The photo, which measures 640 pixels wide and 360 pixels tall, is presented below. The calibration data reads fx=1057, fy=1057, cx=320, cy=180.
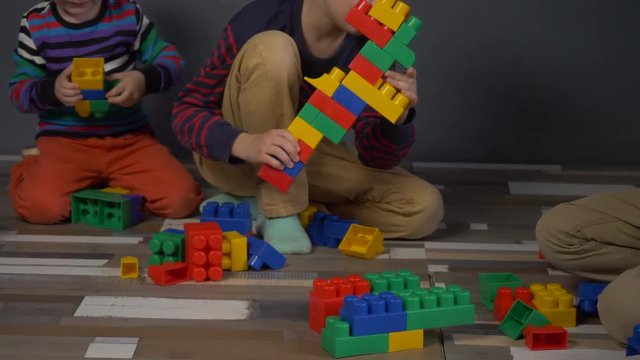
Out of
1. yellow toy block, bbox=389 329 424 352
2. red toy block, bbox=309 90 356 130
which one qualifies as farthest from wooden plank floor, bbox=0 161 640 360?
red toy block, bbox=309 90 356 130

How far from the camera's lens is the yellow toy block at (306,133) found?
153 centimetres

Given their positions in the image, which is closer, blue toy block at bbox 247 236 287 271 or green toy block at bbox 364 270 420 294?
green toy block at bbox 364 270 420 294

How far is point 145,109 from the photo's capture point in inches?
91.4

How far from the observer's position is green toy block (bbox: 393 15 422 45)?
1498 mm

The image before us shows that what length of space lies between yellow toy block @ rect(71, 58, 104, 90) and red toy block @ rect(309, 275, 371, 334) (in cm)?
69

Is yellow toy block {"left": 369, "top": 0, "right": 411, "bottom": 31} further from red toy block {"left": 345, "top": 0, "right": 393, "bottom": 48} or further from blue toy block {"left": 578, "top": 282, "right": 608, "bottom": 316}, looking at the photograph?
blue toy block {"left": 578, "top": 282, "right": 608, "bottom": 316}

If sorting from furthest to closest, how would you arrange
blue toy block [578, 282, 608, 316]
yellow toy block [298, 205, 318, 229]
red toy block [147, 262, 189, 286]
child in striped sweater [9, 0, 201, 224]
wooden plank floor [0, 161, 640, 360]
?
child in striped sweater [9, 0, 201, 224]
yellow toy block [298, 205, 318, 229]
red toy block [147, 262, 189, 286]
blue toy block [578, 282, 608, 316]
wooden plank floor [0, 161, 640, 360]

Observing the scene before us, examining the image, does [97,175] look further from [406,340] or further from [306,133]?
[406,340]

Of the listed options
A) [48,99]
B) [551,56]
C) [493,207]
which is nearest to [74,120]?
[48,99]

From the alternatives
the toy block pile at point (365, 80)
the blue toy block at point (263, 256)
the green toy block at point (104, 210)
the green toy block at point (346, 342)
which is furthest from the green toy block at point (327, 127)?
the green toy block at point (104, 210)

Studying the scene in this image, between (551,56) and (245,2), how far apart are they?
0.67 meters

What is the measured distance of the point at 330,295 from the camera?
1365 mm

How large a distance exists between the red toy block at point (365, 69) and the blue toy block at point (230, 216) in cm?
35

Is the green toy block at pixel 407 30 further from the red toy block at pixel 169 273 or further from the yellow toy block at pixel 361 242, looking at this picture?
the red toy block at pixel 169 273
